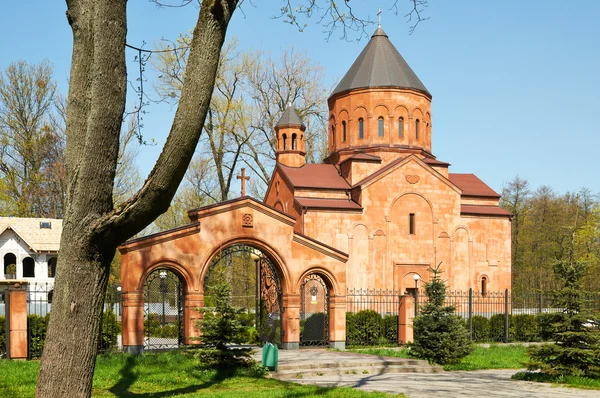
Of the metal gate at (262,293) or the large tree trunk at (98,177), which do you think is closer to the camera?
the large tree trunk at (98,177)

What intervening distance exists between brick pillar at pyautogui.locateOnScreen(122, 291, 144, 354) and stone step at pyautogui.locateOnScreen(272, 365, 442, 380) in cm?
439

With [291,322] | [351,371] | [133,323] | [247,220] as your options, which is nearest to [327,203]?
[291,322]

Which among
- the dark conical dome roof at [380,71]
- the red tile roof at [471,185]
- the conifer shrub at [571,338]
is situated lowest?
the conifer shrub at [571,338]

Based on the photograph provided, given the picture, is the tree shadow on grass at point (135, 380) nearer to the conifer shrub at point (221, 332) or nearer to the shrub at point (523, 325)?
the conifer shrub at point (221, 332)

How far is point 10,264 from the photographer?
3559cm

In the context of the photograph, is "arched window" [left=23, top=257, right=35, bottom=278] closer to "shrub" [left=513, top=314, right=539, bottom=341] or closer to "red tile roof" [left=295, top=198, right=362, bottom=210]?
"red tile roof" [left=295, top=198, right=362, bottom=210]

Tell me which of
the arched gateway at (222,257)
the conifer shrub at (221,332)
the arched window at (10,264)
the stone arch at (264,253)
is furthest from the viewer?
the arched window at (10,264)

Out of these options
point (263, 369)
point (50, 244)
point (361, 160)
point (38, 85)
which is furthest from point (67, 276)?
point (38, 85)

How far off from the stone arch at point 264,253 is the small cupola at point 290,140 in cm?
1546

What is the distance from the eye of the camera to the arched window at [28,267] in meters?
36.2

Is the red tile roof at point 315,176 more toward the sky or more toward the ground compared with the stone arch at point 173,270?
more toward the sky

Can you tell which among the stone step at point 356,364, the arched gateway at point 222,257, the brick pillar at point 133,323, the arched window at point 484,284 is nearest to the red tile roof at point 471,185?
the arched window at point 484,284

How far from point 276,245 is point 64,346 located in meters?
13.8

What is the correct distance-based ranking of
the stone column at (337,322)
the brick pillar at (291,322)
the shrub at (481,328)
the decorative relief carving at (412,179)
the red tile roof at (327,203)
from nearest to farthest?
the brick pillar at (291,322) < the stone column at (337,322) < the shrub at (481,328) < the red tile roof at (327,203) < the decorative relief carving at (412,179)
